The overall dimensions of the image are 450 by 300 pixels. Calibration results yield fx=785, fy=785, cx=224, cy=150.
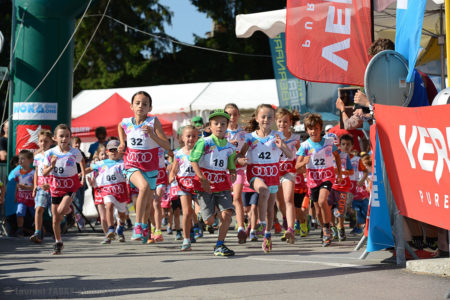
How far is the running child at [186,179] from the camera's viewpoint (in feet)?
32.7

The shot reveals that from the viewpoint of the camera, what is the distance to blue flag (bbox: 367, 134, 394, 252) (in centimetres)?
750

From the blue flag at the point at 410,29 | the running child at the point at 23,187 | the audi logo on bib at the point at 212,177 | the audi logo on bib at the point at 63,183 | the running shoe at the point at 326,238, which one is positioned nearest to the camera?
the blue flag at the point at 410,29

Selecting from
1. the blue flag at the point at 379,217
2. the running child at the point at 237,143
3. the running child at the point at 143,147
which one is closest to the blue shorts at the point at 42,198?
the running child at the point at 143,147

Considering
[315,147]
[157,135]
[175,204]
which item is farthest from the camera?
[175,204]

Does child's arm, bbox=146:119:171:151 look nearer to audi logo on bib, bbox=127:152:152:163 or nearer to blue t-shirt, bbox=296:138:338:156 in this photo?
audi logo on bib, bbox=127:152:152:163

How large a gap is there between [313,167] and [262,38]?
26277mm

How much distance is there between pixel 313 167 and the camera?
37.2ft

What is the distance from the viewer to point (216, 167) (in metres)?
9.58

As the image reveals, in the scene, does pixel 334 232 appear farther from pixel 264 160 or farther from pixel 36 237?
pixel 36 237

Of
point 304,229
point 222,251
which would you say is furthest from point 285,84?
point 222,251

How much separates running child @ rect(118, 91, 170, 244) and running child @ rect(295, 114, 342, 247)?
2176mm

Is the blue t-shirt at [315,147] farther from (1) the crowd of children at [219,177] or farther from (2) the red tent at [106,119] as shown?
(2) the red tent at [106,119]

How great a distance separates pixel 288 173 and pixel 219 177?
6.47ft

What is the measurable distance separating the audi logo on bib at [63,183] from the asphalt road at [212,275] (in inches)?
36.8
